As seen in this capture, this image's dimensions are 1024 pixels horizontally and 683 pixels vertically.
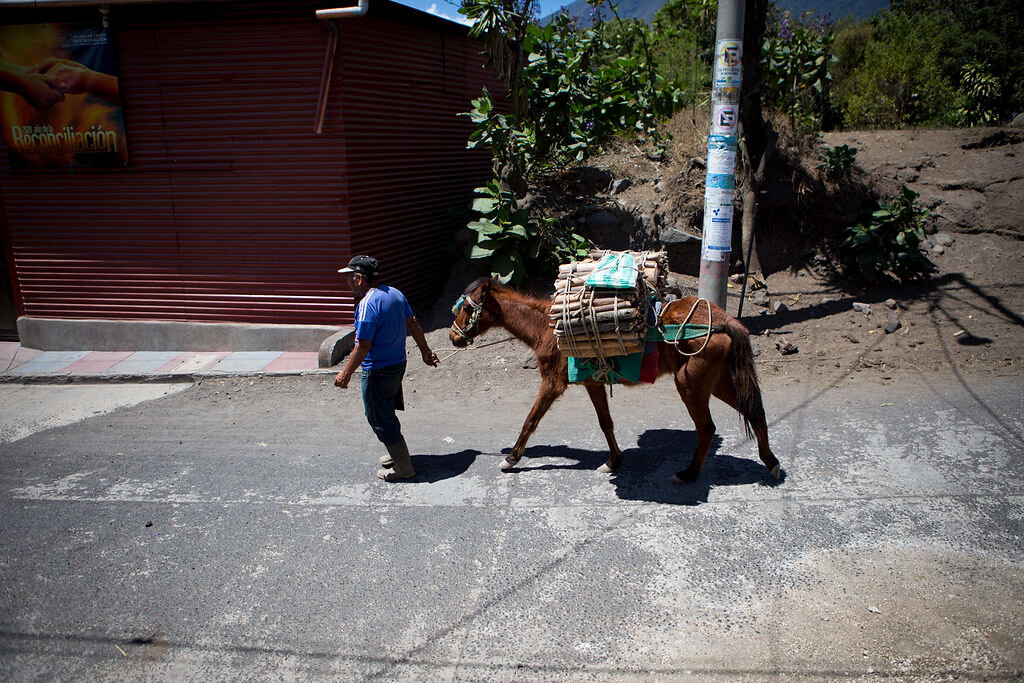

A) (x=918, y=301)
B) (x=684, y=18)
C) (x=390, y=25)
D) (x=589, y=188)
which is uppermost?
(x=684, y=18)

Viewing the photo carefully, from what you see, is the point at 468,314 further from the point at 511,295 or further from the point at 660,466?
the point at 660,466

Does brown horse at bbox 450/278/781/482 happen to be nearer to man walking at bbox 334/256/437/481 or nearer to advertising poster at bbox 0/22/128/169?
man walking at bbox 334/256/437/481

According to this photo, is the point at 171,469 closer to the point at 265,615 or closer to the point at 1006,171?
the point at 265,615

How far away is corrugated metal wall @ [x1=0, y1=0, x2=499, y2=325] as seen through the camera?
882 cm

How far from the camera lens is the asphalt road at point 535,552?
3430 millimetres

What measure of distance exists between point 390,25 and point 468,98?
2.57 meters

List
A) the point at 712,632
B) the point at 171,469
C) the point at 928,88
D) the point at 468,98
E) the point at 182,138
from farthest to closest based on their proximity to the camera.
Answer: the point at 928,88 < the point at 468,98 < the point at 182,138 < the point at 171,469 < the point at 712,632

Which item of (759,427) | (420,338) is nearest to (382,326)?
(420,338)

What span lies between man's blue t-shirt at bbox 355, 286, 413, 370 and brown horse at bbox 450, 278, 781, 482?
45 cm

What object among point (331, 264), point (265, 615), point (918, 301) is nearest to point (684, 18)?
point (918, 301)

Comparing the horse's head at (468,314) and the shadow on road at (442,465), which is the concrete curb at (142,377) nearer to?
the shadow on road at (442,465)

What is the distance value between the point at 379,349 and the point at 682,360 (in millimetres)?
2239

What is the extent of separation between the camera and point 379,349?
5203 millimetres

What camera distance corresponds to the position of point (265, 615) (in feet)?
12.5
